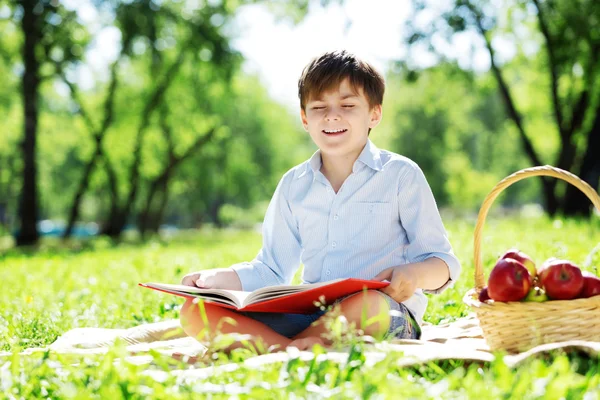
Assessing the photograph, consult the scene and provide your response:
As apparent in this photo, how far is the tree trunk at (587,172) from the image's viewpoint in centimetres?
1398

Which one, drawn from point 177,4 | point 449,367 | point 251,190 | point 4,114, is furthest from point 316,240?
point 251,190

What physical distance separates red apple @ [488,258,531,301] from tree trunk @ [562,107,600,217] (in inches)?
486

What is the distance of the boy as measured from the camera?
3.05 m

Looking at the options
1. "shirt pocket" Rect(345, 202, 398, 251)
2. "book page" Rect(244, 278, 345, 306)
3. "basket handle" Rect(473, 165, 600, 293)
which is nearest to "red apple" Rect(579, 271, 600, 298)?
"basket handle" Rect(473, 165, 600, 293)

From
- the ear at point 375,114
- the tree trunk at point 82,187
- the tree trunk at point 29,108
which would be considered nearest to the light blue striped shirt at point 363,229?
the ear at point 375,114

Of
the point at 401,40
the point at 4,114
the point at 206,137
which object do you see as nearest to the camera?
the point at 401,40

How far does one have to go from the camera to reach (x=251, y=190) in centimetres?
3497

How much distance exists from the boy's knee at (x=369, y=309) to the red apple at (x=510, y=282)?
46 cm

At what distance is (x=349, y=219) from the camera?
132 inches

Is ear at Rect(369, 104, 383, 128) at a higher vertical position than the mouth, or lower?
higher

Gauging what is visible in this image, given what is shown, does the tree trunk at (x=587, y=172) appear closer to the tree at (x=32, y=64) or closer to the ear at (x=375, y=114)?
the ear at (x=375, y=114)

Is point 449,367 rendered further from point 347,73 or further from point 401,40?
point 401,40

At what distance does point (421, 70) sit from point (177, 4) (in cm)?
757

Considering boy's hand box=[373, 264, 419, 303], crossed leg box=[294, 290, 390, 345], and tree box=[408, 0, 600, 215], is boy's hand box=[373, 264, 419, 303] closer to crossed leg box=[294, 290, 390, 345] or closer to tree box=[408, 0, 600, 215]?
crossed leg box=[294, 290, 390, 345]
